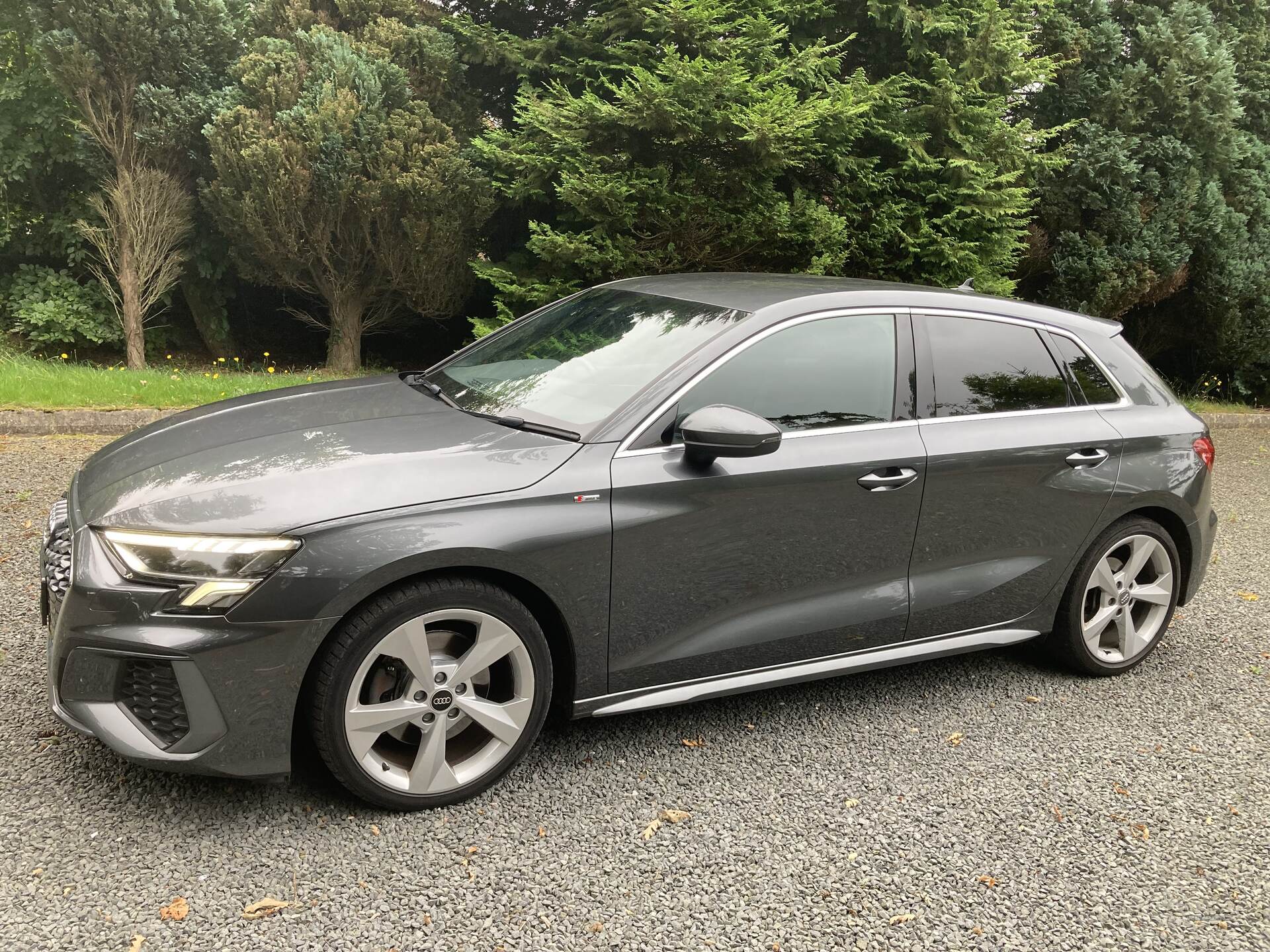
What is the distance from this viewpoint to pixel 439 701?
2932 mm

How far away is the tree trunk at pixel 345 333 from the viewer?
1191cm

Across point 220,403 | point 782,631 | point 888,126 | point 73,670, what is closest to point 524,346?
A: point 220,403

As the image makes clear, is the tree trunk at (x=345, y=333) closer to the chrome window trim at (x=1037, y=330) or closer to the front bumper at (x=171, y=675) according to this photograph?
the chrome window trim at (x=1037, y=330)

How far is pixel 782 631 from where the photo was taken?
3.48 m

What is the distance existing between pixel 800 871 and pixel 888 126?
30.7ft

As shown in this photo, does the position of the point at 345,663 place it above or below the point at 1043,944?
above

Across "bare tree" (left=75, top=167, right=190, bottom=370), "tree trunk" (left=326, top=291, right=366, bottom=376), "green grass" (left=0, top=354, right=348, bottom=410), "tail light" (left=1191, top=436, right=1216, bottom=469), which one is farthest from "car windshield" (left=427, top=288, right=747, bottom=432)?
"bare tree" (left=75, top=167, right=190, bottom=370)

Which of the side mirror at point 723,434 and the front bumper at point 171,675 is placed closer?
the front bumper at point 171,675

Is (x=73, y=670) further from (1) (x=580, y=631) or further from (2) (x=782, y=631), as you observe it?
(2) (x=782, y=631)

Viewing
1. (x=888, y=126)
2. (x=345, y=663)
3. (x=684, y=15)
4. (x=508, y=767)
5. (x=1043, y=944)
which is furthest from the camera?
(x=888, y=126)

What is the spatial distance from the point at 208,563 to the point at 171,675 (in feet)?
1.03

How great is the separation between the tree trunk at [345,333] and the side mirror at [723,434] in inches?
368

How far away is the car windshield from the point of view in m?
3.41

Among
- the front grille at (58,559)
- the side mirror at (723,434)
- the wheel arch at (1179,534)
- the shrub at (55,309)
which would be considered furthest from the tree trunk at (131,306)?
the wheel arch at (1179,534)
